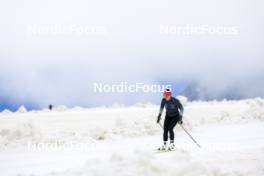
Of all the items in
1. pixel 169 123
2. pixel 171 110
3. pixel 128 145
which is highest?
pixel 171 110

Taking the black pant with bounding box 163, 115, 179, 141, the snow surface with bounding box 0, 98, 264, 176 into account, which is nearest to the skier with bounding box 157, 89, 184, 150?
the black pant with bounding box 163, 115, 179, 141

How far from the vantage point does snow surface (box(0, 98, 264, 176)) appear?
9.22 m

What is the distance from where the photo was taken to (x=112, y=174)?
8773mm

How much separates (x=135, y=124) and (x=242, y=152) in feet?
26.2

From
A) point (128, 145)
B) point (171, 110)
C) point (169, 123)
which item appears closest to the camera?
point (171, 110)

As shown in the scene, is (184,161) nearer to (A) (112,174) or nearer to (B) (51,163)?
(A) (112,174)

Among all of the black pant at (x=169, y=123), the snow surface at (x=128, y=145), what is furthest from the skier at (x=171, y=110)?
the snow surface at (x=128, y=145)

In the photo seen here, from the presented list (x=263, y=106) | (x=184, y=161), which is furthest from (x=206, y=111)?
(x=184, y=161)

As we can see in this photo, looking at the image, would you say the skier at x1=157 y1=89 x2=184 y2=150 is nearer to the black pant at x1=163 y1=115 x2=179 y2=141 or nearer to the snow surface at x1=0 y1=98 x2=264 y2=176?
the black pant at x1=163 y1=115 x2=179 y2=141

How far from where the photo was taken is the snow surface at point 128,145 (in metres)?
9.22

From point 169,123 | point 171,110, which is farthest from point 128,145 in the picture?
point 171,110

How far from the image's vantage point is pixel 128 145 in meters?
15.9

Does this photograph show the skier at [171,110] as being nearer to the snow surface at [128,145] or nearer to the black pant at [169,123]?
the black pant at [169,123]

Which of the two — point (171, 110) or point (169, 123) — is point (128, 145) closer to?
point (169, 123)
